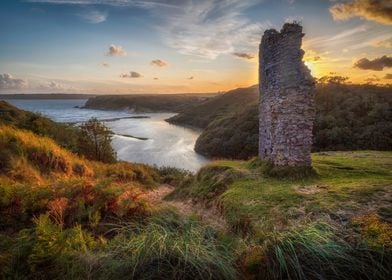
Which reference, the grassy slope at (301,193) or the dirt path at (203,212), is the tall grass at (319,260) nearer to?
the grassy slope at (301,193)

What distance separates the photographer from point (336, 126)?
116ft

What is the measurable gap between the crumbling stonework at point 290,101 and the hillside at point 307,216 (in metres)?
0.78

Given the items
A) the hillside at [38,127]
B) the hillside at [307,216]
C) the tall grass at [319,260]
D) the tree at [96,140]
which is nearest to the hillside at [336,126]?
the tree at [96,140]

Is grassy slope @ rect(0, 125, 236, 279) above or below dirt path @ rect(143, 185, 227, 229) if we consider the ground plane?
above

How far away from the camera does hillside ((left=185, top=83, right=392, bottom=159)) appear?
105 ft

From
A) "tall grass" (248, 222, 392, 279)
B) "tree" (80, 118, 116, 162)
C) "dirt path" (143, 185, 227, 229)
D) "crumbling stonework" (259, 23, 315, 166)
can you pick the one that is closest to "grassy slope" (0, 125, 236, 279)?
"tall grass" (248, 222, 392, 279)

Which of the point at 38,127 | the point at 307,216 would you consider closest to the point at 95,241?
the point at 307,216

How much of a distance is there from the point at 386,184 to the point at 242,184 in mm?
4144

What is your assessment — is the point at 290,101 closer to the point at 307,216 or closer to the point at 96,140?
the point at 307,216

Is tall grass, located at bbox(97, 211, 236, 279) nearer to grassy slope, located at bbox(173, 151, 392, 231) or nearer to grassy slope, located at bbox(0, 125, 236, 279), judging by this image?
grassy slope, located at bbox(0, 125, 236, 279)

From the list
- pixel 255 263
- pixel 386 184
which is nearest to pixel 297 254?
pixel 255 263

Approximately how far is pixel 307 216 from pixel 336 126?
33.3m

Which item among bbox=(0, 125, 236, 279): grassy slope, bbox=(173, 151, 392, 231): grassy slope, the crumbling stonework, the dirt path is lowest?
the dirt path

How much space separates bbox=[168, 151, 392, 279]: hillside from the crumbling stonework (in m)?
0.78
